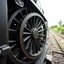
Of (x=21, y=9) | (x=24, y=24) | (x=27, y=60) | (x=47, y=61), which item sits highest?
(x=21, y=9)

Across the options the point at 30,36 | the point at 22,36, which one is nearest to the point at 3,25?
the point at 22,36

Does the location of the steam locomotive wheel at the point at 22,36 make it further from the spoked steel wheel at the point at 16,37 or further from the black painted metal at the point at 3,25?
the black painted metal at the point at 3,25

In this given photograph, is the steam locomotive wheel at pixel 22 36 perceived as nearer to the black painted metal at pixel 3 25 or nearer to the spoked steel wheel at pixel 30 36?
the spoked steel wheel at pixel 30 36

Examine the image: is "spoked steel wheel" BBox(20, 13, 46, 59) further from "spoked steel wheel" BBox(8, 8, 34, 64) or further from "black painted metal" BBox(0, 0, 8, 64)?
"black painted metal" BBox(0, 0, 8, 64)

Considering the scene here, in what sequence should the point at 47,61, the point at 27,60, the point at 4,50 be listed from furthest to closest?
the point at 47,61 → the point at 27,60 → the point at 4,50

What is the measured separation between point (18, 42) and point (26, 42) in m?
0.19

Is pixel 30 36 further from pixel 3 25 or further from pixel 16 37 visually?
pixel 3 25

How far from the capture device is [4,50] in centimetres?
153

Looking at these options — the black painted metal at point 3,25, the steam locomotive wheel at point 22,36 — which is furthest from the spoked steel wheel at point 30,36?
the black painted metal at point 3,25

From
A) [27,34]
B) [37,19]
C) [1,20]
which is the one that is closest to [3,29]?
[1,20]

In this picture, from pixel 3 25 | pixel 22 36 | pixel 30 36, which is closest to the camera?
pixel 3 25

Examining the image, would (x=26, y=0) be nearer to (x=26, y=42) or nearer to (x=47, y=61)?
(x=26, y=42)

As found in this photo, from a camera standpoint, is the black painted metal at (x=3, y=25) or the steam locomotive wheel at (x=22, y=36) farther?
the steam locomotive wheel at (x=22, y=36)

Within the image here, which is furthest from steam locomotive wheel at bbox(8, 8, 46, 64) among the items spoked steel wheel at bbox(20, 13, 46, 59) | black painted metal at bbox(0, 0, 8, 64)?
black painted metal at bbox(0, 0, 8, 64)
